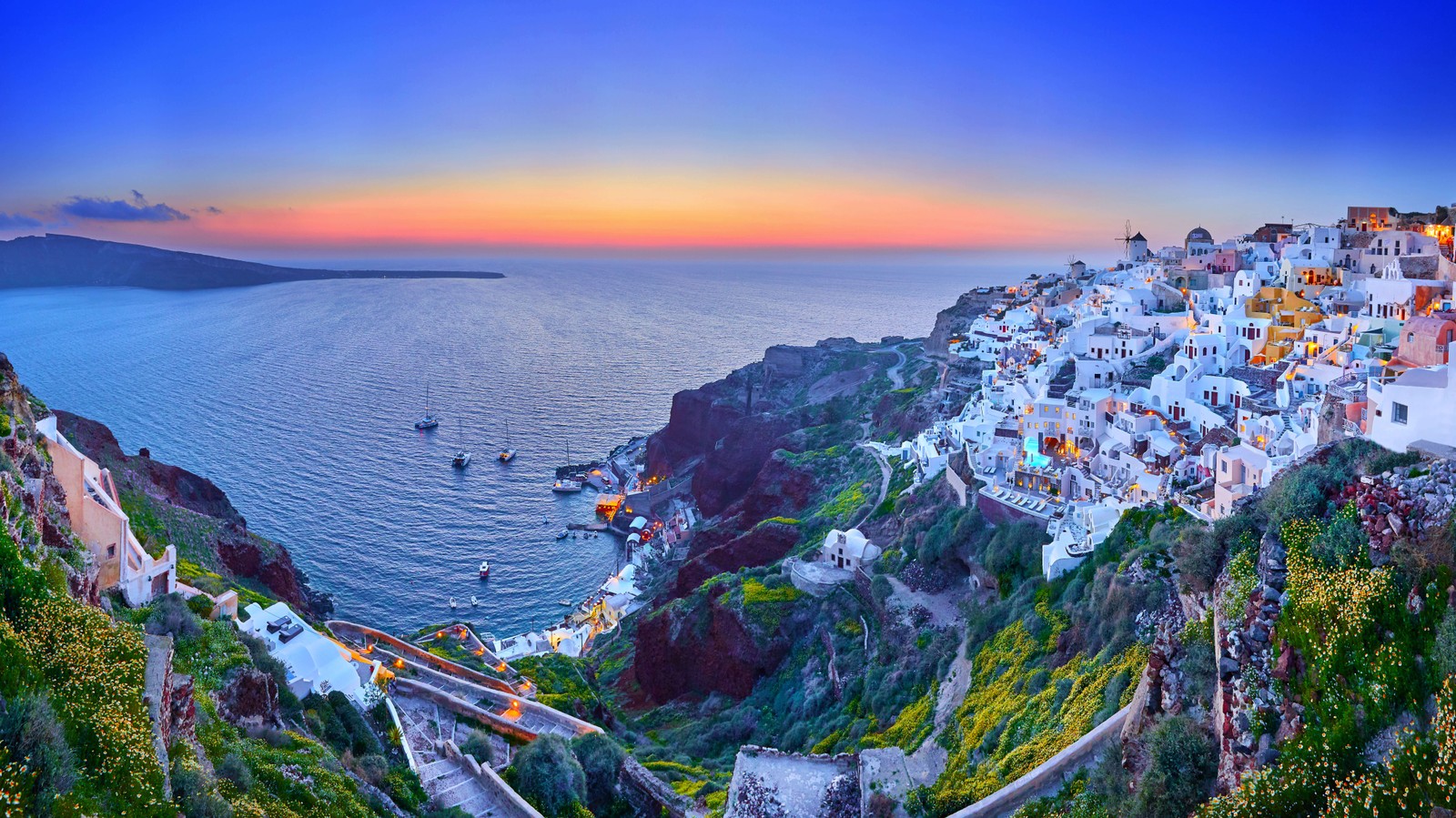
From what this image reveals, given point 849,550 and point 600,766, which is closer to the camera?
point 600,766

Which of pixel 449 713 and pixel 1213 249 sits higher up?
pixel 1213 249

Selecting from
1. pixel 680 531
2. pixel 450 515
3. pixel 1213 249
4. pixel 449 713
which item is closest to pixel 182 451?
pixel 450 515

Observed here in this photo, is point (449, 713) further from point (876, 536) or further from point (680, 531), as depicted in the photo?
point (680, 531)

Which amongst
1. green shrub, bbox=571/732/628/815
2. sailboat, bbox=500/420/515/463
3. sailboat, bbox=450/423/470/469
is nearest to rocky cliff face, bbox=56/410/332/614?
green shrub, bbox=571/732/628/815

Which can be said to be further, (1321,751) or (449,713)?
(449,713)

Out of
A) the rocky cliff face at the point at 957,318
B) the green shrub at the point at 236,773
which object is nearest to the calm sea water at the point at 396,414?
the rocky cliff face at the point at 957,318

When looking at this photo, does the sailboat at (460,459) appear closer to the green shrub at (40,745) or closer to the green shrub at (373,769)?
the green shrub at (373,769)

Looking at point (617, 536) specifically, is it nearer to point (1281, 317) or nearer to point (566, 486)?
point (566, 486)

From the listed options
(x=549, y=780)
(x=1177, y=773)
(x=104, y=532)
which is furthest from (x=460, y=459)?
(x=1177, y=773)
